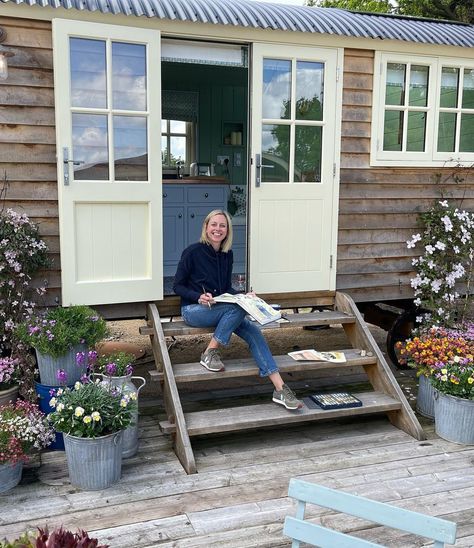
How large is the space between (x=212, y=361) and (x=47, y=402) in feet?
3.28

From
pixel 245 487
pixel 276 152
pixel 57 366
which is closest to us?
pixel 245 487

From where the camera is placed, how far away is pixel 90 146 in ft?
12.3

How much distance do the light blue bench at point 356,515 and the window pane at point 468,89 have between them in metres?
3.98

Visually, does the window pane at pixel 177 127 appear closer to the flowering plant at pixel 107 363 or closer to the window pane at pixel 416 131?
the window pane at pixel 416 131

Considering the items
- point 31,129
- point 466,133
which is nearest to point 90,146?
point 31,129

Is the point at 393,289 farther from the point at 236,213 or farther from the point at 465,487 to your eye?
the point at 236,213

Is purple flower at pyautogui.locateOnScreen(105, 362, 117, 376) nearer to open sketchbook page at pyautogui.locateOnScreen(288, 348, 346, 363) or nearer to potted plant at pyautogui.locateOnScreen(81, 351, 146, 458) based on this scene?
potted plant at pyautogui.locateOnScreen(81, 351, 146, 458)

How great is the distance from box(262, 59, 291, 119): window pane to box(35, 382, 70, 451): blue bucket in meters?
2.34

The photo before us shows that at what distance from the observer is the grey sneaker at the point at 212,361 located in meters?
3.67

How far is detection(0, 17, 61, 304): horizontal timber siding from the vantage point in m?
3.56

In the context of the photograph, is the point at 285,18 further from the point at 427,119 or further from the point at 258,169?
the point at 427,119

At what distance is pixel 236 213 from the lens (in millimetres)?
7012

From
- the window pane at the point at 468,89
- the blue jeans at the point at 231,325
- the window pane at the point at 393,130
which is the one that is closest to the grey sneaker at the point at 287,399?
the blue jeans at the point at 231,325

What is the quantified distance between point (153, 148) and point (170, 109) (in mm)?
3800
